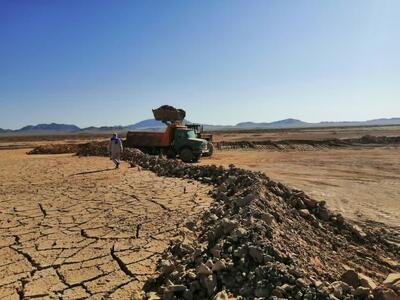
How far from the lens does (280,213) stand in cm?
811

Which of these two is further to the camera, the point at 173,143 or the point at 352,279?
the point at 173,143

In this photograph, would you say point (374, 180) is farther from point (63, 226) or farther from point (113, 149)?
point (63, 226)

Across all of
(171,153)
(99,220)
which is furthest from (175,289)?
(171,153)

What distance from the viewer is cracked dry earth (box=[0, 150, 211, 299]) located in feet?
17.6

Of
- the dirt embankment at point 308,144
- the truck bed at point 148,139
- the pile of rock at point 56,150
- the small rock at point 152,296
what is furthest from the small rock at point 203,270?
the dirt embankment at point 308,144

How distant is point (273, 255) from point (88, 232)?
3.60 meters

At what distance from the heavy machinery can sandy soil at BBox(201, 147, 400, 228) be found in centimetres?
351

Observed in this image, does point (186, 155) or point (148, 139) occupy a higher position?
point (148, 139)

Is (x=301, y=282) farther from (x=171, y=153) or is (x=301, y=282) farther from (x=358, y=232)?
(x=171, y=153)

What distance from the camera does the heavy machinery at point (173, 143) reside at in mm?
23547

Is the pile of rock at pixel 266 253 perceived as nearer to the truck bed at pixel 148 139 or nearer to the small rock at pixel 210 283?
the small rock at pixel 210 283

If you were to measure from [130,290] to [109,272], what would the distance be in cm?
64

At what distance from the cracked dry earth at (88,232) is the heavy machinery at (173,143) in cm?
1068

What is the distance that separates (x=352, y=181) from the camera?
18062 mm
